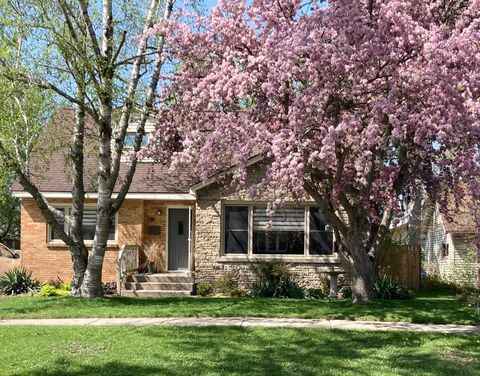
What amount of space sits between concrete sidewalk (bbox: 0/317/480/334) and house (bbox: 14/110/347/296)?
18.8ft

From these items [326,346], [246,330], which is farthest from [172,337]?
[326,346]

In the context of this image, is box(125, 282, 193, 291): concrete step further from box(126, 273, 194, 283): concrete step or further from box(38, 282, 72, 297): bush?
box(38, 282, 72, 297): bush

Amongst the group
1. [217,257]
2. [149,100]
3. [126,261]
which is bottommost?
[126,261]

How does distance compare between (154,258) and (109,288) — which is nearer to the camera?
(109,288)

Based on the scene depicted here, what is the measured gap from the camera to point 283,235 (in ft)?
56.7

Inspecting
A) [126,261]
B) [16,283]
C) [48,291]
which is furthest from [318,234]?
[16,283]

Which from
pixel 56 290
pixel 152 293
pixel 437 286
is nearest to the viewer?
pixel 56 290

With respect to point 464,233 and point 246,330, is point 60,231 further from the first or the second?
point 464,233

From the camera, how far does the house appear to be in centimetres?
1697

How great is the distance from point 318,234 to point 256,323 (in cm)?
747

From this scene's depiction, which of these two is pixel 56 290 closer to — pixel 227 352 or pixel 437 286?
pixel 227 352

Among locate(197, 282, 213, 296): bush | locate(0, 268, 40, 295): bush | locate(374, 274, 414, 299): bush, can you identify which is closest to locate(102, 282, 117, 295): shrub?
locate(0, 268, 40, 295): bush

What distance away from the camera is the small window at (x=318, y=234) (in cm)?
1720

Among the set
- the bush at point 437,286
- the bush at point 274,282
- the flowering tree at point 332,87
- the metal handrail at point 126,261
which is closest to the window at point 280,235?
the bush at point 274,282
